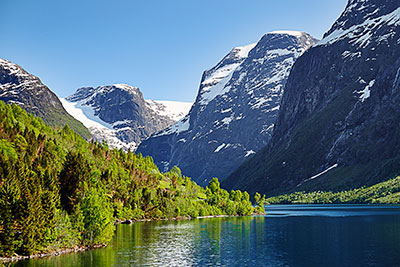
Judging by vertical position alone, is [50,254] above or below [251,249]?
above

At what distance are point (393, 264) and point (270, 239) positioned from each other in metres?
43.8

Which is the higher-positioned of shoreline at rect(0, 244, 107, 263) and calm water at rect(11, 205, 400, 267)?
shoreline at rect(0, 244, 107, 263)

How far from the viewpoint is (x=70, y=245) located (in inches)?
3632

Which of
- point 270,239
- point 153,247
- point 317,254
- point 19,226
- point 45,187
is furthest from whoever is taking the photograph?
point 270,239

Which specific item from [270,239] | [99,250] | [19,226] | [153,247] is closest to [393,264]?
[270,239]

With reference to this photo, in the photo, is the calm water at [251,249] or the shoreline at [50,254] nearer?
the shoreline at [50,254]

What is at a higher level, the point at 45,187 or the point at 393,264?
the point at 45,187

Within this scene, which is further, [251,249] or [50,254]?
[251,249]

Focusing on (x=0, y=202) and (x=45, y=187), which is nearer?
(x=0, y=202)

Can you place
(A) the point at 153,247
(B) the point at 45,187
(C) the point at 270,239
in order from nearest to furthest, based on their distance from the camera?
(B) the point at 45,187 → (A) the point at 153,247 → (C) the point at 270,239

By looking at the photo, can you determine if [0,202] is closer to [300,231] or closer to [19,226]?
[19,226]

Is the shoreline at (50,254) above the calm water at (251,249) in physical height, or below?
above

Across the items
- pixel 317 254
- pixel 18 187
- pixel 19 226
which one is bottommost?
pixel 317 254

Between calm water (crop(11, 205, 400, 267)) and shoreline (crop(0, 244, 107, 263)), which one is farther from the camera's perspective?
calm water (crop(11, 205, 400, 267))
